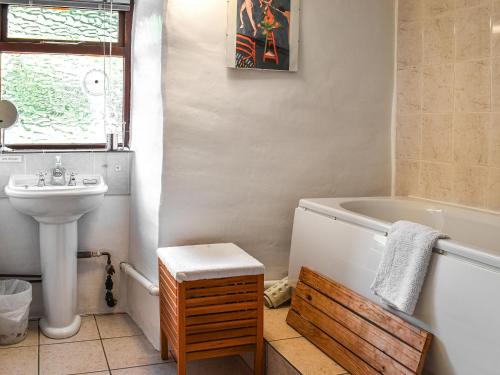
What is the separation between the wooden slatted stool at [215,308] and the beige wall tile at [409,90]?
1.36 m

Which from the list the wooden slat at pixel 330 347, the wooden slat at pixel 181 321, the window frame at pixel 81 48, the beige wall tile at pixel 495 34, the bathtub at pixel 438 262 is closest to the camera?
the bathtub at pixel 438 262

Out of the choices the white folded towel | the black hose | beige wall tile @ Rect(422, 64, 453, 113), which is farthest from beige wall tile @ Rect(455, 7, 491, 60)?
the black hose

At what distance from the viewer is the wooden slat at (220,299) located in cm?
241

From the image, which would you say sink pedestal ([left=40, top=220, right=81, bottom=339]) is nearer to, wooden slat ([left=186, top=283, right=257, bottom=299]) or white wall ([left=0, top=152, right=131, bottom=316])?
white wall ([left=0, top=152, right=131, bottom=316])

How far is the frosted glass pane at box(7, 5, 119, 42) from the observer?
3326 mm

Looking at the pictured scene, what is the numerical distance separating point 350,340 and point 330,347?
0.39 ft

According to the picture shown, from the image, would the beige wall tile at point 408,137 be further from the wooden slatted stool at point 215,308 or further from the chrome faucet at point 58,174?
the chrome faucet at point 58,174

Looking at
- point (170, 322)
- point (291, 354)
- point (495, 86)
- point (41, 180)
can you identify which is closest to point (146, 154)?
point (41, 180)

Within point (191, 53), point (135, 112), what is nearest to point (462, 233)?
point (191, 53)

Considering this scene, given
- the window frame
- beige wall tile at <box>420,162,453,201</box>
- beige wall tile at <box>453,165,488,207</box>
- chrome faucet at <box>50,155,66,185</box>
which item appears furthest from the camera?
the window frame

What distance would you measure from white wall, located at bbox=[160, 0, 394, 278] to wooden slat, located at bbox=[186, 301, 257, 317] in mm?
603

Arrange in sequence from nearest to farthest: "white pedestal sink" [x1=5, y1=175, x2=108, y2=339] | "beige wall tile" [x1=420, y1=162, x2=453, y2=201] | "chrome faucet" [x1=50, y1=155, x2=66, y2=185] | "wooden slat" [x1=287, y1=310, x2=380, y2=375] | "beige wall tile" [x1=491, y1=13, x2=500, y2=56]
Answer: "wooden slat" [x1=287, y1=310, x2=380, y2=375]
"beige wall tile" [x1=491, y1=13, x2=500, y2=56]
"white pedestal sink" [x1=5, y1=175, x2=108, y2=339]
"beige wall tile" [x1=420, y1=162, x2=453, y2=201]
"chrome faucet" [x1=50, y1=155, x2=66, y2=185]

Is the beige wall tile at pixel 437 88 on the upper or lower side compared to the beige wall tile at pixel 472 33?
lower

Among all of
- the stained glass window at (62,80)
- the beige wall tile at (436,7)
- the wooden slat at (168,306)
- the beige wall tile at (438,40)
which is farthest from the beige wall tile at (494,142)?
the stained glass window at (62,80)
